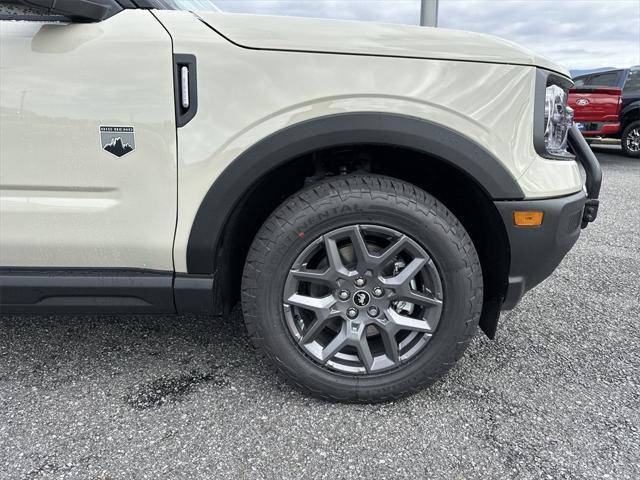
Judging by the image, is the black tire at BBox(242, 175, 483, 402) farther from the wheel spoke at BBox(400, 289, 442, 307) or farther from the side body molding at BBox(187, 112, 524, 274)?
the side body molding at BBox(187, 112, 524, 274)

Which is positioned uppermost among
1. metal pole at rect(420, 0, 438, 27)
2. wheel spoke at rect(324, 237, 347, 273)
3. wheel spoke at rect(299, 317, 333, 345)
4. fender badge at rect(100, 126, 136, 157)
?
metal pole at rect(420, 0, 438, 27)

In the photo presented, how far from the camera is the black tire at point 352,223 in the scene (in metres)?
1.82

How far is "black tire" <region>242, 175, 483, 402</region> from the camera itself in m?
1.82

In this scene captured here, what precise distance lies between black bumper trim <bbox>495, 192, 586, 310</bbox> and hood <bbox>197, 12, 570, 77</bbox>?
52cm

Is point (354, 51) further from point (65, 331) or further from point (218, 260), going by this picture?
point (65, 331)

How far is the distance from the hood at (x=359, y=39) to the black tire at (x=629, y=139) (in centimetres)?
942

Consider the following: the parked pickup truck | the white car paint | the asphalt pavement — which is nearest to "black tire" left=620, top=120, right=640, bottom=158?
the parked pickup truck

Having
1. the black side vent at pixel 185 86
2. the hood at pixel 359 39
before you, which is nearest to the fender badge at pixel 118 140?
the black side vent at pixel 185 86

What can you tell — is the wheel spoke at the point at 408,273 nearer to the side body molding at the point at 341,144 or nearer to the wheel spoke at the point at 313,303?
the wheel spoke at the point at 313,303

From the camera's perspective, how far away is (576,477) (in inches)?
64.6

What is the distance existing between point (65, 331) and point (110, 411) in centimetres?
79

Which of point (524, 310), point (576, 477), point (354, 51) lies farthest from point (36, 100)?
point (524, 310)

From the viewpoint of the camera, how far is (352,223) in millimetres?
1841

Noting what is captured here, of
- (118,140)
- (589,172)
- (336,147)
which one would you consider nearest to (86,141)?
(118,140)
